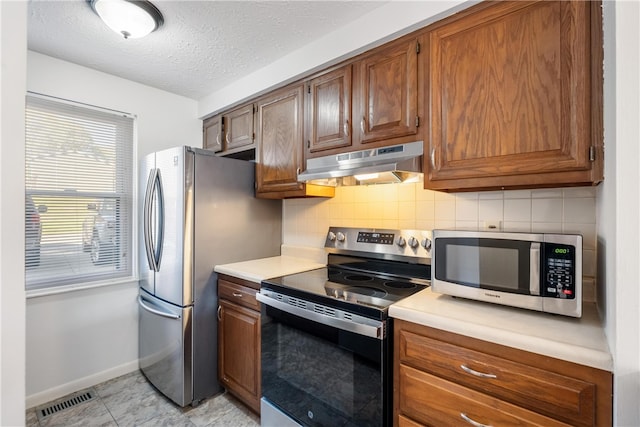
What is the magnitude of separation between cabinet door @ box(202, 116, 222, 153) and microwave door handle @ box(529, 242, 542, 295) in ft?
8.10

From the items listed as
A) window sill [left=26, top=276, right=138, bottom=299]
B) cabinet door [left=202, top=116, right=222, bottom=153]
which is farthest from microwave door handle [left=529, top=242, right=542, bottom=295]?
window sill [left=26, top=276, right=138, bottom=299]

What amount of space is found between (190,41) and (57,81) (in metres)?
1.08

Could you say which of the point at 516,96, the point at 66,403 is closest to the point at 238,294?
the point at 66,403

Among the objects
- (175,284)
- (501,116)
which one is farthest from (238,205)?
(501,116)

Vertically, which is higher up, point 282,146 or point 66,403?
point 282,146

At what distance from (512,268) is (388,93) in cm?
105

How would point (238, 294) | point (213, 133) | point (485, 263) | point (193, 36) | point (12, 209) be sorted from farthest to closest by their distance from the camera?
point (213, 133) → point (238, 294) → point (193, 36) → point (485, 263) → point (12, 209)

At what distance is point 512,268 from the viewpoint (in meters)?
1.15

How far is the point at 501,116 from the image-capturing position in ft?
4.11

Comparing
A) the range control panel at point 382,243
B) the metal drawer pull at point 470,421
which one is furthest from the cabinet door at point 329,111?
the metal drawer pull at point 470,421

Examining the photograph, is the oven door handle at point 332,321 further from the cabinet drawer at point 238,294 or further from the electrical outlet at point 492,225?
the electrical outlet at point 492,225

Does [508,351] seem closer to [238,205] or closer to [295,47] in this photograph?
[238,205]

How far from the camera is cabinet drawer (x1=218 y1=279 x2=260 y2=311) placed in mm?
1831

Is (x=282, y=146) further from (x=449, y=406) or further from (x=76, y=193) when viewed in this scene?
(x=449, y=406)
